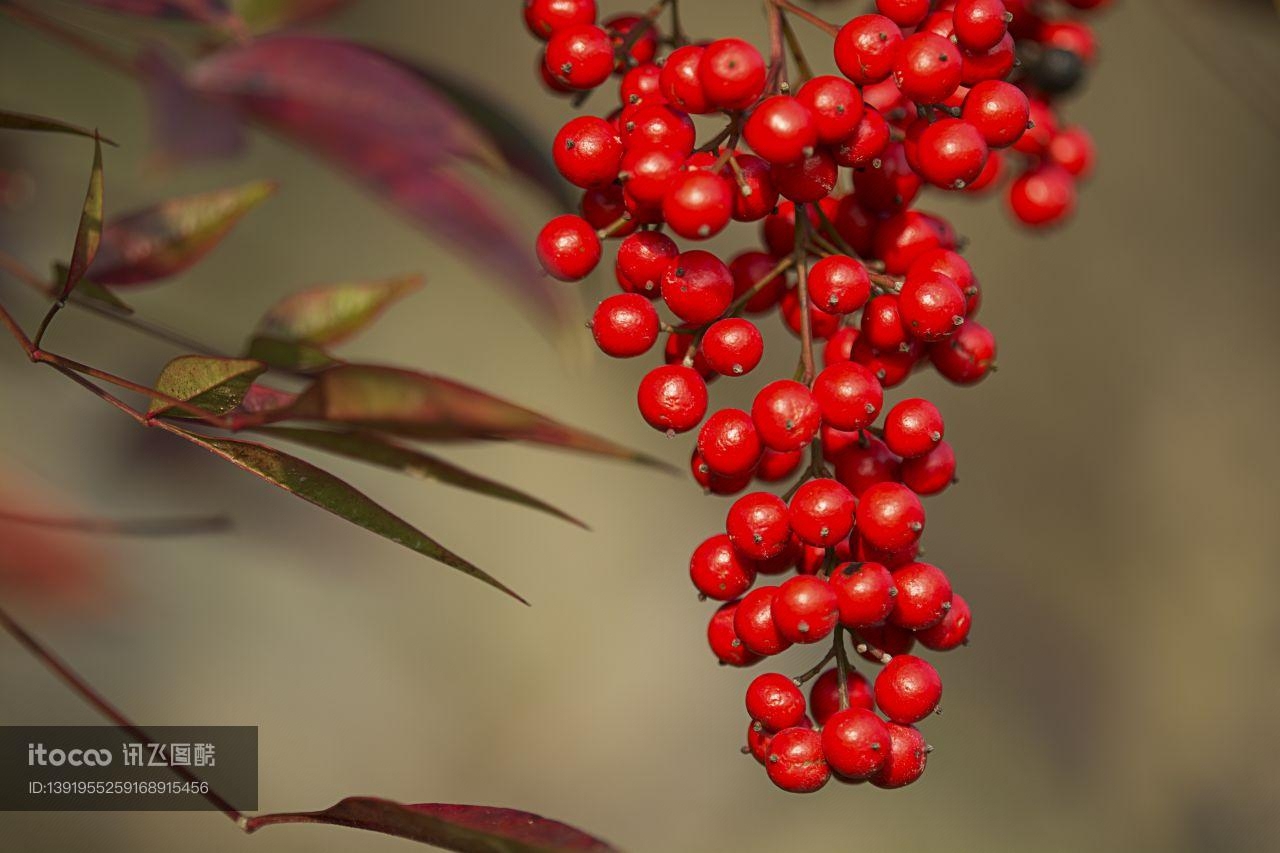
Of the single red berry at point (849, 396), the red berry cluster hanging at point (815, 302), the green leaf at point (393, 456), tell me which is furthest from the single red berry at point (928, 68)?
the green leaf at point (393, 456)

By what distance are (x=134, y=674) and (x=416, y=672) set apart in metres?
0.31

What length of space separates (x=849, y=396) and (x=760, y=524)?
0.06 m

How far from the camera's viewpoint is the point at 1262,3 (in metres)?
0.73

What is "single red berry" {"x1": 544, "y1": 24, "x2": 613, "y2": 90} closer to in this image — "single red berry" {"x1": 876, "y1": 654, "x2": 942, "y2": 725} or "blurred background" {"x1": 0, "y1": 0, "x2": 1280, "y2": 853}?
"single red berry" {"x1": 876, "y1": 654, "x2": 942, "y2": 725}

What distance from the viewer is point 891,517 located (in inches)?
16.6

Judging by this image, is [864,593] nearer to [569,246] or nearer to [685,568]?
[569,246]

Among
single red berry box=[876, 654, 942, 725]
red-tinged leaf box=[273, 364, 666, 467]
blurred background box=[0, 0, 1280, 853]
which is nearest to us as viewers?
red-tinged leaf box=[273, 364, 666, 467]

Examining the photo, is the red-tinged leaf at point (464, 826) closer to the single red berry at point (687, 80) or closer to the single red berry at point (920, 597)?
the single red berry at point (920, 597)

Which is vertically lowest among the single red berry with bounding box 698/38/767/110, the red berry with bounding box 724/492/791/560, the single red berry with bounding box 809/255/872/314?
the red berry with bounding box 724/492/791/560

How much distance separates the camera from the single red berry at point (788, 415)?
425 mm

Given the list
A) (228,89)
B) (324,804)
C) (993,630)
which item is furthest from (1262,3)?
(324,804)

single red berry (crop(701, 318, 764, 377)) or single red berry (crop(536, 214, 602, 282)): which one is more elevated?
single red berry (crop(536, 214, 602, 282))

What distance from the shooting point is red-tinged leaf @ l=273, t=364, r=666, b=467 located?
13.4 inches

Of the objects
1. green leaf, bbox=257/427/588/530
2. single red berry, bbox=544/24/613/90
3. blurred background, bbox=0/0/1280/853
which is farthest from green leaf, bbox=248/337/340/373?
blurred background, bbox=0/0/1280/853
